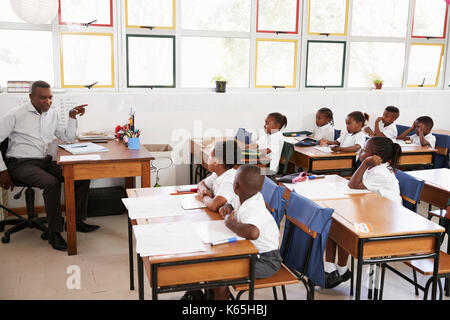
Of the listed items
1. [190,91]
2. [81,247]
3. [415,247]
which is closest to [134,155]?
[81,247]

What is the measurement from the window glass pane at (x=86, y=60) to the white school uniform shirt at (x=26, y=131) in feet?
2.87

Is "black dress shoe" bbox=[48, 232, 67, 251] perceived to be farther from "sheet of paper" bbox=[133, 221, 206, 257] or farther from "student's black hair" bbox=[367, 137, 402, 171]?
"student's black hair" bbox=[367, 137, 402, 171]

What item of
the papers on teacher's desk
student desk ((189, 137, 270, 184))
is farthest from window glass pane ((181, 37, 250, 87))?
Answer: the papers on teacher's desk

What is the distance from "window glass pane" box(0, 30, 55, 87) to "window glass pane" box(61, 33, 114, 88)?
159 mm

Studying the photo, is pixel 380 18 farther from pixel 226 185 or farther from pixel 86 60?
pixel 226 185

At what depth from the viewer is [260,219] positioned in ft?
7.14

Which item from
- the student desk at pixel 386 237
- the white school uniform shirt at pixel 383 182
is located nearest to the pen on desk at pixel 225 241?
the student desk at pixel 386 237

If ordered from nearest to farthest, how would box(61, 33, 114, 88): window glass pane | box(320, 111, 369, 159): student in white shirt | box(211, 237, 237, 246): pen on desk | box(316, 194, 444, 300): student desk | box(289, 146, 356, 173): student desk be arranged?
1. box(211, 237, 237, 246): pen on desk
2. box(316, 194, 444, 300): student desk
3. box(289, 146, 356, 173): student desk
4. box(320, 111, 369, 159): student in white shirt
5. box(61, 33, 114, 88): window glass pane

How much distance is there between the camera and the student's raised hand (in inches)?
122

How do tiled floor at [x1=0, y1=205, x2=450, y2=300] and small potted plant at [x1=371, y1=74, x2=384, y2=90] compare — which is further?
small potted plant at [x1=371, y1=74, x2=384, y2=90]

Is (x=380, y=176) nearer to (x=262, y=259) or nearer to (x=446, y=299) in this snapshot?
(x=446, y=299)

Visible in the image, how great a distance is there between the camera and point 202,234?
2.17m

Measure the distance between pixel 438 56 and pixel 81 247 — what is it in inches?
208

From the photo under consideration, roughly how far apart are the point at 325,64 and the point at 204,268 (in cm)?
436
